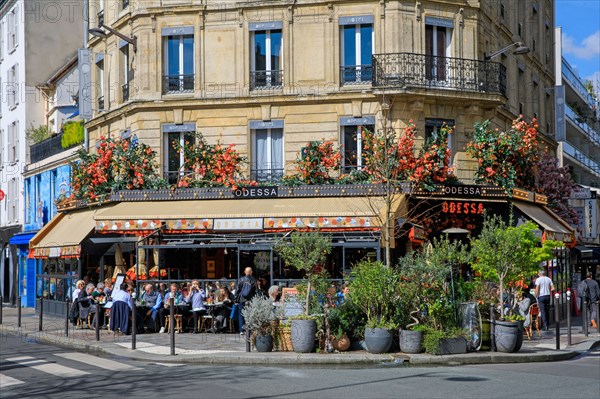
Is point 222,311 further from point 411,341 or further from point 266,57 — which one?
point 266,57

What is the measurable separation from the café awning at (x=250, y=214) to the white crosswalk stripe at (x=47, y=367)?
8.16 m

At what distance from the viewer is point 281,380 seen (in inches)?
516

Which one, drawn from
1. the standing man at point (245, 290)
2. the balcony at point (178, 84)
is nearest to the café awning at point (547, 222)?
the standing man at point (245, 290)

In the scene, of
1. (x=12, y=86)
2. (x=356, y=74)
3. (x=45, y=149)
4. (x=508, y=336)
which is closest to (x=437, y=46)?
(x=356, y=74)

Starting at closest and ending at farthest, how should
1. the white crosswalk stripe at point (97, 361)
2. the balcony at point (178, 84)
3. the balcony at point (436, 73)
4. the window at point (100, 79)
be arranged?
the white crosswalk stripe at point (97, 361) → the balcony at point (436, 73) → the balcony at point (178, 84) → the window at point (100, 79)

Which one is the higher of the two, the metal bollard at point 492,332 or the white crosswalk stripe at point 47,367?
the metal bollard at point 492,332

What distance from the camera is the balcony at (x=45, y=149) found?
117 ft

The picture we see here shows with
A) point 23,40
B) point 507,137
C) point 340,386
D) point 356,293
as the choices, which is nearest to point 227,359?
point 356,293

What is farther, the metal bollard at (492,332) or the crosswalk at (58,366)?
the metal bollard at (492,332)

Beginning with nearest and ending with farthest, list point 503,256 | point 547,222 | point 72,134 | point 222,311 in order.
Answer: point 503,256, point 222,311, point 547,222, point 72,134

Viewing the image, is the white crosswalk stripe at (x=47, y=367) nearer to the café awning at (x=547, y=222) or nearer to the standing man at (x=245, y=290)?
the standing man at (x=245, y=290)

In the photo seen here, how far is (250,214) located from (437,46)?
7.48 metres

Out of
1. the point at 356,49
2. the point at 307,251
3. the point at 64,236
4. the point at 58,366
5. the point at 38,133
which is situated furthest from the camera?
the point at 38,133

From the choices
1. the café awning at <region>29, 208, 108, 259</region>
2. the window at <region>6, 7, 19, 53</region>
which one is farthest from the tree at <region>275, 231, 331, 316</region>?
the window at <region>6, 7, 19, 53</region>
